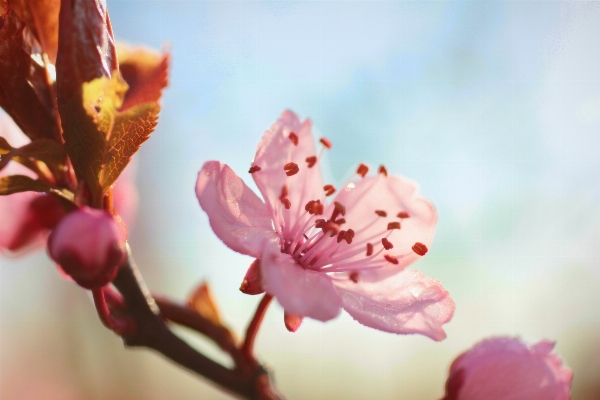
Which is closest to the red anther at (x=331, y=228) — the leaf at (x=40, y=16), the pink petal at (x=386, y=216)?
the pink petal at (x=386, y=216)

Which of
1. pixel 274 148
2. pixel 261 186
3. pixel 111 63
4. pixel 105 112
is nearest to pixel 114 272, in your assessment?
pixel 105 112

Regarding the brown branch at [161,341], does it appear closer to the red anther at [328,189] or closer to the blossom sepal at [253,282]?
the blossom sepal at [253,282]

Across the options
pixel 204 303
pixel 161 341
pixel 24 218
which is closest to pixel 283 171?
pixel 204 303

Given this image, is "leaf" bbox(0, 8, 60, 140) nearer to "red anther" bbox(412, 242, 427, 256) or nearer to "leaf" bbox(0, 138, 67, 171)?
"leaf" bbox(0, 138, 67, 171)

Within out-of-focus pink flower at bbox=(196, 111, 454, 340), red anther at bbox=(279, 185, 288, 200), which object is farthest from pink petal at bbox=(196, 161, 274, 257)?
red anther at bbox=(279, 185, 288, 200)

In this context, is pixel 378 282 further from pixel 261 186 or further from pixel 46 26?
pixel 46 26
